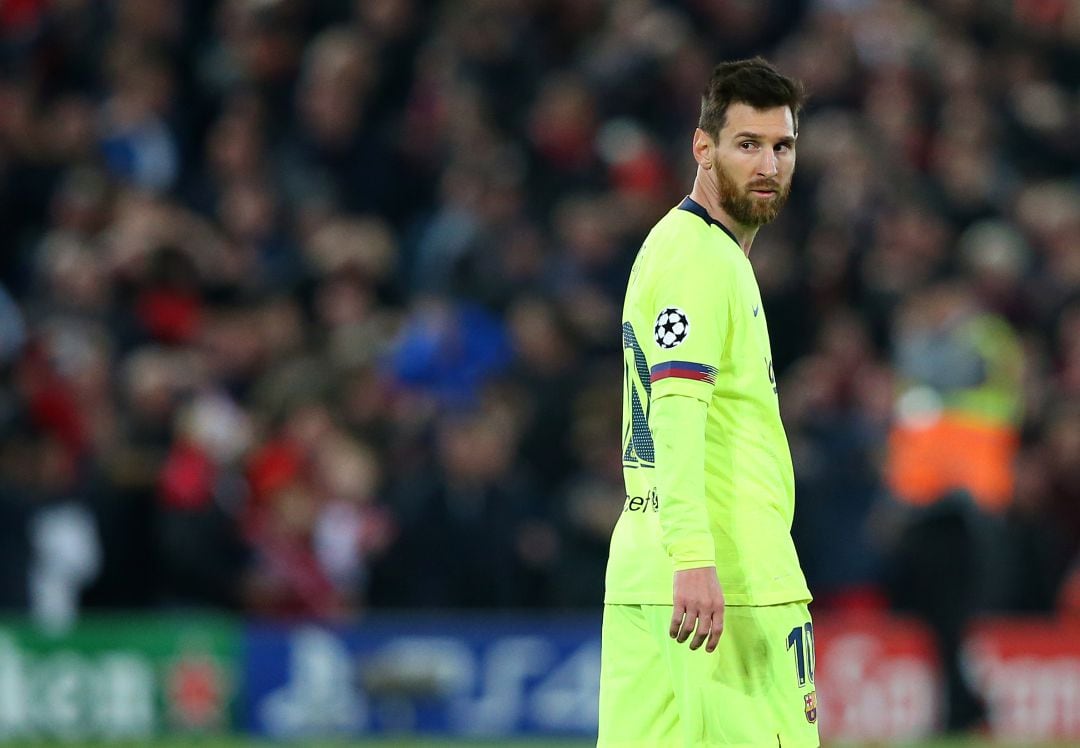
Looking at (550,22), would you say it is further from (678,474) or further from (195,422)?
(678,474)

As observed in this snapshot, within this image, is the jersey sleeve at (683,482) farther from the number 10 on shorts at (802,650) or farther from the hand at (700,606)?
the number 10 on shorts at (802,650)

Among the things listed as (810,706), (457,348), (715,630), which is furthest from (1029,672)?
(715,630)

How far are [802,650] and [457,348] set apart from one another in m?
7.90

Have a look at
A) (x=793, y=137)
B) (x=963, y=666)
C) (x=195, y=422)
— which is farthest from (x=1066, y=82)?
(x=793, y=137)

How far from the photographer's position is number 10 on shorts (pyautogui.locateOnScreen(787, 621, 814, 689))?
493 centimetres

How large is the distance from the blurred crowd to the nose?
632 cm

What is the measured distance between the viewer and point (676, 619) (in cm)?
466

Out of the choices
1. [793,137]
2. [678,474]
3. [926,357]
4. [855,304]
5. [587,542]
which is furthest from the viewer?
[855,304]

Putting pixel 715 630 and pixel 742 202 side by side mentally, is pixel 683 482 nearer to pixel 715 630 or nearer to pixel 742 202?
pixel 715 630

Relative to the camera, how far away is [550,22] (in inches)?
606

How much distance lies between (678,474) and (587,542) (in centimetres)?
717

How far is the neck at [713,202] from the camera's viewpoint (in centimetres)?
504

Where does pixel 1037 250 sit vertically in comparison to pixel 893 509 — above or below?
above

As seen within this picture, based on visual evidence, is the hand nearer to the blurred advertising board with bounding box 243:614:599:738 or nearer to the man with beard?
the man with beard
